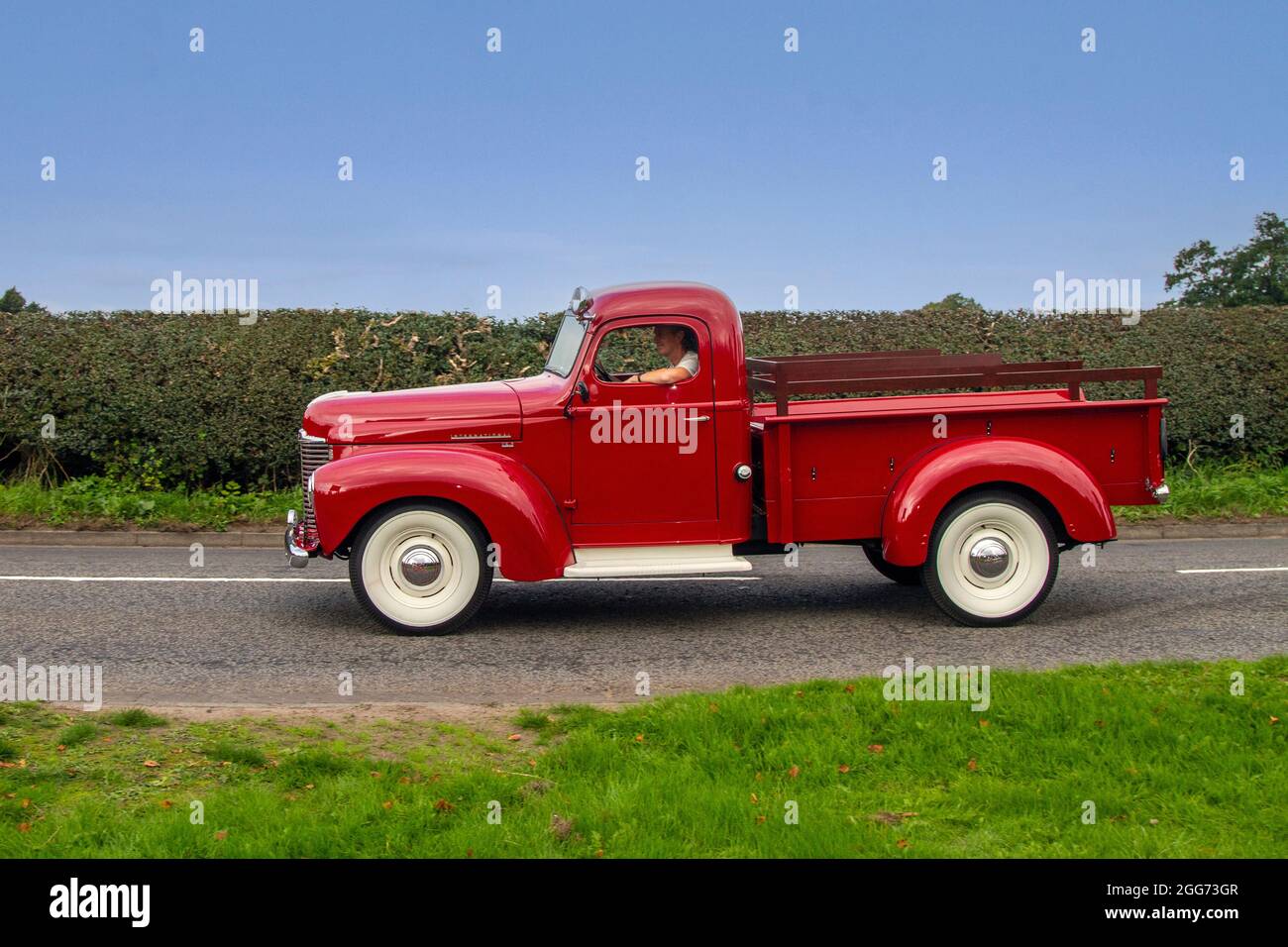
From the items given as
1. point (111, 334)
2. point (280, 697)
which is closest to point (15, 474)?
point (111, 334)

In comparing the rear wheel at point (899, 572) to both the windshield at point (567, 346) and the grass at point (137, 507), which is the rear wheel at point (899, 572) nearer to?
the windshield at point (567, 346)

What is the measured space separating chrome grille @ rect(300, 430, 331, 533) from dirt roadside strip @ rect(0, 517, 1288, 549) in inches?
190

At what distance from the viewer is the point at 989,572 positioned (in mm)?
8633

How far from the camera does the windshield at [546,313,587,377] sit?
8781 millimetres

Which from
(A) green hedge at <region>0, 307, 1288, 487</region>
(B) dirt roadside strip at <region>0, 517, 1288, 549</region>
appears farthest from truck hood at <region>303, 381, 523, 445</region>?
(A) green hedge at <region>0, 307, 1288, 487</region>

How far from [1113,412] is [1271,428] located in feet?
29.2

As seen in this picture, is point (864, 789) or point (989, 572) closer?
point (864, 789)

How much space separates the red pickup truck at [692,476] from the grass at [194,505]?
5.91 metres

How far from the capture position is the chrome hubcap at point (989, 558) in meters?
8.57

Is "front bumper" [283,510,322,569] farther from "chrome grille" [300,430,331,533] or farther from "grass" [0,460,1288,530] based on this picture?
"grass" [0,460,1288,530]

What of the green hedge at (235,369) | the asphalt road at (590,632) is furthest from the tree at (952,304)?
the asphalt road at (590,632)

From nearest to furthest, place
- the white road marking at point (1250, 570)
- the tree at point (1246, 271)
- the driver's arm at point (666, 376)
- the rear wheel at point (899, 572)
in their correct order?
the driver's arm at point (666, 376), the rear wheel at point (899, 572), the white road marking at point (1250, 570), the tree at point (1246, 271)
